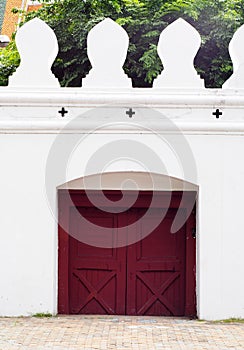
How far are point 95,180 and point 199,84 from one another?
161cm

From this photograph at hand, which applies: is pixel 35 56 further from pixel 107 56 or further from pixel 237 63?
pixel 237 63

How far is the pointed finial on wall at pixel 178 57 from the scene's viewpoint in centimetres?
796

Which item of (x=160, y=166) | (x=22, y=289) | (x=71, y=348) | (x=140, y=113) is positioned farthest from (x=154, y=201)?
(x=71, y=348)

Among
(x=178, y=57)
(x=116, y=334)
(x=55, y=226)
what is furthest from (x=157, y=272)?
(x=178, y=57)

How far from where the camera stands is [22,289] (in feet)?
25.7

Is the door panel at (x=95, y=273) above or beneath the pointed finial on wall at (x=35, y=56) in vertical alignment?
beneath

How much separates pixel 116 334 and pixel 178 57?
3.20 meters

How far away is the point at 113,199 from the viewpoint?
8219 millimetres

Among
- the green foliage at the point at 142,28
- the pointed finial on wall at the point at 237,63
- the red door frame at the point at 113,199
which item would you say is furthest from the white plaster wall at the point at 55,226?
the green foliage at the point at 142,28

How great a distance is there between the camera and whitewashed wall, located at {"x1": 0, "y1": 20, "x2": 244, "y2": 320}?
783 centimetres

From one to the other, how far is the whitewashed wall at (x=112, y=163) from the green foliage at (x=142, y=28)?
5.76m

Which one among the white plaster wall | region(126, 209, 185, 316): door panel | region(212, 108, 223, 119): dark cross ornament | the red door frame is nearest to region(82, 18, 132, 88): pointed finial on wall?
the white plaster wall

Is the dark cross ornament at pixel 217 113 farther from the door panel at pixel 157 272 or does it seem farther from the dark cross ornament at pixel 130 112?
the door panel at pixel 157 272

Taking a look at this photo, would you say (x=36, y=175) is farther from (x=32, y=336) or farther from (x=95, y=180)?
(x=32, y=336)
